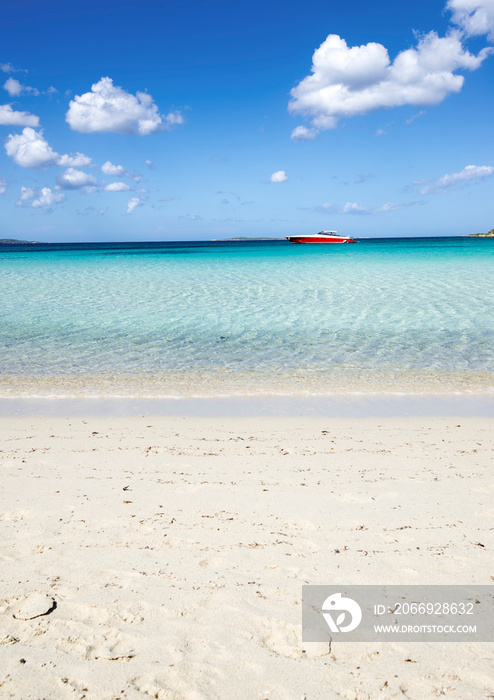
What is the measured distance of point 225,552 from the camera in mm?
3611

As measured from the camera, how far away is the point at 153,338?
12328 mm

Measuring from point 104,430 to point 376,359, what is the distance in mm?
6080

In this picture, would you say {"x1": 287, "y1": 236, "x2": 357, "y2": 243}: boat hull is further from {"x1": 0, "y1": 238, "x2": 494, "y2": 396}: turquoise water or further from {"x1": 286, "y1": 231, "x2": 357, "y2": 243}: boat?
{"x1": 0, "y1": 238, "x2": 494, "y2": 396}: turquoise water

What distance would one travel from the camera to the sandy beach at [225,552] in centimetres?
257

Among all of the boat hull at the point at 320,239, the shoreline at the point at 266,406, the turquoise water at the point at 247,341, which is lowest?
the shoreline at the point at 266,406

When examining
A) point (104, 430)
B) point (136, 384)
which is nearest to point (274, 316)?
point (136, 384)

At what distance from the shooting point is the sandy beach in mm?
2568

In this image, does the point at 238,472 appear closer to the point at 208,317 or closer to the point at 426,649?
the point at 426,649

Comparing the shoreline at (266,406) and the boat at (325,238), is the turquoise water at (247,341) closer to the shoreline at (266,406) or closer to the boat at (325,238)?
the shoreline at (266,406)

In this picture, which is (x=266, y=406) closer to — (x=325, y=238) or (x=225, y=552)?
(x=225, y=552)

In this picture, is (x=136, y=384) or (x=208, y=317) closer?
(x=136, y=384)

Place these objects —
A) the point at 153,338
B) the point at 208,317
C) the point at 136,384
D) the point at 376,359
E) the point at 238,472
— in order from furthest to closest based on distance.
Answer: the point at 208,317, the point at 153,338, the point at 376,359, the point at 136,384, the point at 238,472

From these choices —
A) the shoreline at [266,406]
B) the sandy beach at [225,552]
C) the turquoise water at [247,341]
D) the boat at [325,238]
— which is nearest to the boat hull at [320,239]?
the boat at [325,238]

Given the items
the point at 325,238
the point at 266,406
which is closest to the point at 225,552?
the point at 266,406
